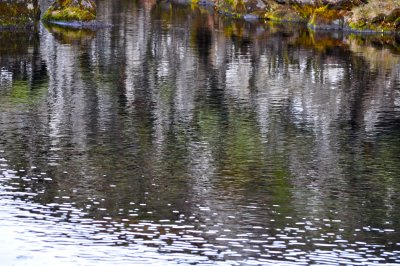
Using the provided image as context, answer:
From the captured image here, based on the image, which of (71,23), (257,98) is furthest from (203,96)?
(71,23)

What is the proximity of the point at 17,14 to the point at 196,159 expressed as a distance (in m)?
46.0

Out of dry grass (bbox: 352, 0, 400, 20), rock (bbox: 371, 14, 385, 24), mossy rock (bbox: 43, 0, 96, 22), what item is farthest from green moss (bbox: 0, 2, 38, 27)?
rock (bbox: 371, 14, 385, 24)

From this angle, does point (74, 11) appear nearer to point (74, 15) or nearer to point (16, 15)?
point (74, 15)

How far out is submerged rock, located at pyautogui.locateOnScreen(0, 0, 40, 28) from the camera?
71.1 metres

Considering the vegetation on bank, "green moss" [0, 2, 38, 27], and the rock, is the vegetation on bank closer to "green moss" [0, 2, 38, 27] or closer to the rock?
the rock

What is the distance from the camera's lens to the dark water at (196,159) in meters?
21.5

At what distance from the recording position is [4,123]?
34750 millimetres

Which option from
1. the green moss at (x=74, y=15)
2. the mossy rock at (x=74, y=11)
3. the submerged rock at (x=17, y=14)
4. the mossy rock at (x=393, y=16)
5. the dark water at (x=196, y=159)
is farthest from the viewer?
the mossy rock at (x=393, y=16)

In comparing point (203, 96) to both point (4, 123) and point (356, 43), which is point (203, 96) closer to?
point (4, 123)

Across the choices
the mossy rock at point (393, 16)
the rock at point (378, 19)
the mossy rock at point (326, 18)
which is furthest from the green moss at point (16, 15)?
the mossy rock at point (393, 16)

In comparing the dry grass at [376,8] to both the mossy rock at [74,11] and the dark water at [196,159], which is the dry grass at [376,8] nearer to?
the dark water at [196,159]

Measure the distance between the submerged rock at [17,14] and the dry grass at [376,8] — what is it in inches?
1100

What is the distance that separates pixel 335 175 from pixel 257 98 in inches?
535

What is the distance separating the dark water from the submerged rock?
1423 centimetres
